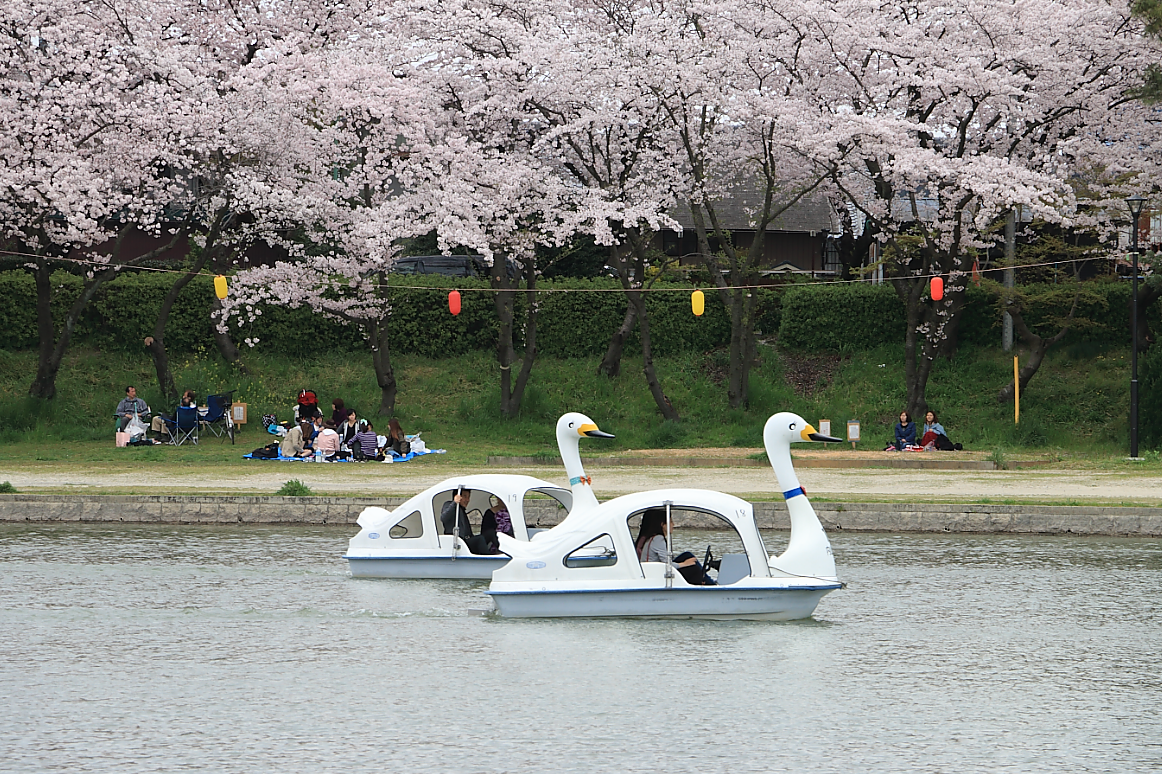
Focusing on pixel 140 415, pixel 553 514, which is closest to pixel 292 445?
pixel 140 415

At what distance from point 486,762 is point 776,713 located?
8.27ft

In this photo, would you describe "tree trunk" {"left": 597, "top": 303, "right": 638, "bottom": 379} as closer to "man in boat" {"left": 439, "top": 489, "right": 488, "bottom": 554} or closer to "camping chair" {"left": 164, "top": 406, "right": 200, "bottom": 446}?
"camping chair" {"left": 164, "top": 406, "right": 200, "bottom": 446}

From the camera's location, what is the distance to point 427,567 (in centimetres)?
1675

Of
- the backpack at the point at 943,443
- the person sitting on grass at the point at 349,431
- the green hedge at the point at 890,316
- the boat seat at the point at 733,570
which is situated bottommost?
the boat seat at the point at 733,570

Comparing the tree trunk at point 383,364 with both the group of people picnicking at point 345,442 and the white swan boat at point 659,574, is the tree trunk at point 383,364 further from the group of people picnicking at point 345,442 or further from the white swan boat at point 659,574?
the white swan boat at point 659,574

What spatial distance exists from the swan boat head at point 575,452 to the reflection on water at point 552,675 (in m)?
1.69

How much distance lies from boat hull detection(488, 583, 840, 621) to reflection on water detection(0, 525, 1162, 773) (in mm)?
144

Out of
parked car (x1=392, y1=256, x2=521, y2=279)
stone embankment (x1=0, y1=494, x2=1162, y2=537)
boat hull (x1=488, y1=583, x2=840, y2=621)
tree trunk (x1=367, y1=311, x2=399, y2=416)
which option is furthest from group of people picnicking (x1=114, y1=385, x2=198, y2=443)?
boat hull (x1=488, y1=583, x2=840, y2=621)

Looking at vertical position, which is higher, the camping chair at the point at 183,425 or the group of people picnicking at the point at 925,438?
the camping chair at the point at 183,425

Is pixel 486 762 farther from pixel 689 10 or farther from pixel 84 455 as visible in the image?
pixel 689 10

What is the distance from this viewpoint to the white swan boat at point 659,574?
543 inches

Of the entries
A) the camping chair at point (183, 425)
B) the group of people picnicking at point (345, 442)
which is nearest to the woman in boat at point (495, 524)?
the group of people picnicking at point (345, 442)

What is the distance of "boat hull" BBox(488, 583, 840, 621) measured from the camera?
45.3 ft

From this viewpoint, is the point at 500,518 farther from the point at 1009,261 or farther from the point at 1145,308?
the point at 1145,308
